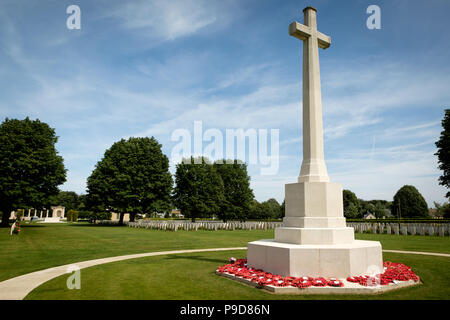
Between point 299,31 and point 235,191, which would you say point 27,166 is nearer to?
point 299,31

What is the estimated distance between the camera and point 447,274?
318 inches

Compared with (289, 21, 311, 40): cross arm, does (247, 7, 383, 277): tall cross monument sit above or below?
below

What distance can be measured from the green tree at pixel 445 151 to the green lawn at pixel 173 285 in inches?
1057

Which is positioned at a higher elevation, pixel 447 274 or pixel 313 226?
pixel 313 226

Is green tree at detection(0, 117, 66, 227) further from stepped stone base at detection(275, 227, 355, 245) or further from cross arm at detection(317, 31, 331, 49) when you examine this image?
cross arm at detection(317, 31, 331, 49)

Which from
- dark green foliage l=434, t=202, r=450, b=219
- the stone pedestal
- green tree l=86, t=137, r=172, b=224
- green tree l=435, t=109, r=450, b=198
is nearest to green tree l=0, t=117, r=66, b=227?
green tree l=86, t=137, r=172, b=224

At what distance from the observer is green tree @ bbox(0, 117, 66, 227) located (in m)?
28.1

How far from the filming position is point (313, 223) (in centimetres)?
802

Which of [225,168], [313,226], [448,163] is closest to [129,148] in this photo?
[225,168]

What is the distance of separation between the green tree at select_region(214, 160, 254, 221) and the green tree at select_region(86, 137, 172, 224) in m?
12.9

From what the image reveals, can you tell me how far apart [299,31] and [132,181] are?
3336 cm
